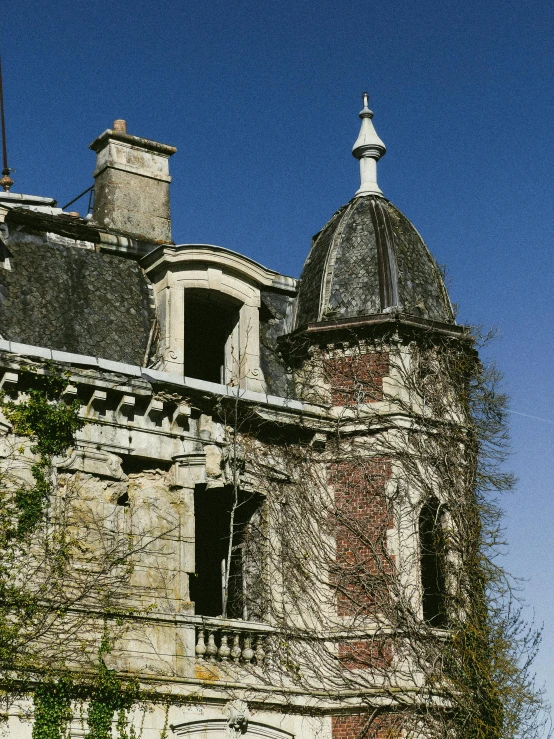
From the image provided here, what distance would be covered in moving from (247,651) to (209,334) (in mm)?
4819

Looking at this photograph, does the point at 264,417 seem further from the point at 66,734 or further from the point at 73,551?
the point at 66,734

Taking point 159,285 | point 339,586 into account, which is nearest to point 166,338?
point 159,285

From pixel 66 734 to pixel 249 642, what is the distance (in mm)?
2765

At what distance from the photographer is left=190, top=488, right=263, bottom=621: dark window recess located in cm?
1625

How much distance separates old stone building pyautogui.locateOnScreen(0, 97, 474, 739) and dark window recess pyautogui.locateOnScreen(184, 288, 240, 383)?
0.11ft

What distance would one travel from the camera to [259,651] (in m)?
15.6

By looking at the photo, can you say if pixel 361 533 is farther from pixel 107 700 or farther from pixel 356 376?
pixel 107 700

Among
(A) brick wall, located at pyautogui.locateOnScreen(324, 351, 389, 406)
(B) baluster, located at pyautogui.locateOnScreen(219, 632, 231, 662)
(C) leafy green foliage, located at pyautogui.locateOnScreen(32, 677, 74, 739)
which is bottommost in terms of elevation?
(C) leafy green foliage, located at pyautogui.locateOnScreen(32, 677, 74, 739)

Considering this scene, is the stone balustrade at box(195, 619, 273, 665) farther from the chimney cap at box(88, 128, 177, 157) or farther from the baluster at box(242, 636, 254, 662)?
the chimney cap at box(88, 128, 177, 157)

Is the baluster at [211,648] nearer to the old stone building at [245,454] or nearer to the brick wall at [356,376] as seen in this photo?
the old stone building at [245,454]

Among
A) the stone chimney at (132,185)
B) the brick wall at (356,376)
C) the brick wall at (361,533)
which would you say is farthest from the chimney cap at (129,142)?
the brick wall at (361,533)

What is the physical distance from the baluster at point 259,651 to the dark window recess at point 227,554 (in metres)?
0.51

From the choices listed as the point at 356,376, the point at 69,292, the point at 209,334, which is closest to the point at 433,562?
the point at 356,376

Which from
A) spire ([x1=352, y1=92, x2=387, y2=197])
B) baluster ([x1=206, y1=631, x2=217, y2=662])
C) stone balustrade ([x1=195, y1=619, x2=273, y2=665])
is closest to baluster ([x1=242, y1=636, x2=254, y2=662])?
stone balustrade ([x1=195, y1=619, x2=273, y2=665])
